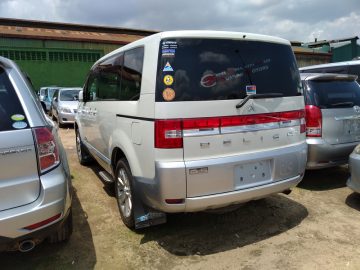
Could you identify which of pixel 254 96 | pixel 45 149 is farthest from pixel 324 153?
pixel 45 149

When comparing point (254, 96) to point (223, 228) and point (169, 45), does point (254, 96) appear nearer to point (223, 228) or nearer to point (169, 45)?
point (169, 45)

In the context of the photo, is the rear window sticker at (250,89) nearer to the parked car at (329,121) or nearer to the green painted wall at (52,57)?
the parked car at (329,121)

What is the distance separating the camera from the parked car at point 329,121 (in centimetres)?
485

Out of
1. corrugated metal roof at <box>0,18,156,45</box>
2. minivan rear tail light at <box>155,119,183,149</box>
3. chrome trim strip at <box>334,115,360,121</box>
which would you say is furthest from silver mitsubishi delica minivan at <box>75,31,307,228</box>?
corrugated metal roof at <box>0,18,156,45</box>

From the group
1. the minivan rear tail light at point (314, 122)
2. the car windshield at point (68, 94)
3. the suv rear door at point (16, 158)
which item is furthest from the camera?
the car windshield at point (68, 94)

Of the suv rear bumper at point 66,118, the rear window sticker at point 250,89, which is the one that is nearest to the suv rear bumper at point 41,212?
the rear window sticker at point 250,89

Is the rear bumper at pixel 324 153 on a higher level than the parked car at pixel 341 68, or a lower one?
lower

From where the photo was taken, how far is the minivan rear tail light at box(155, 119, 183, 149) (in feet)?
10.00

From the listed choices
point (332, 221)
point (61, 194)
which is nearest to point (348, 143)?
point (332, 221)

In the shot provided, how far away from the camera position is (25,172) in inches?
103

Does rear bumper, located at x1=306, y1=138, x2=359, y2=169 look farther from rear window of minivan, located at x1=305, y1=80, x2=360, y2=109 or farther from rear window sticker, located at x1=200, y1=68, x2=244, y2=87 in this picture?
rear window sticker, located at x1=200, y1=68, x2=244, y2=87

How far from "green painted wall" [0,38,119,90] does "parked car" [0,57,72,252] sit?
20.9 metres

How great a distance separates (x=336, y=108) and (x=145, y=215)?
10.3ft

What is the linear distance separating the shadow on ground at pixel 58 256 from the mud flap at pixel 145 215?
524mm
